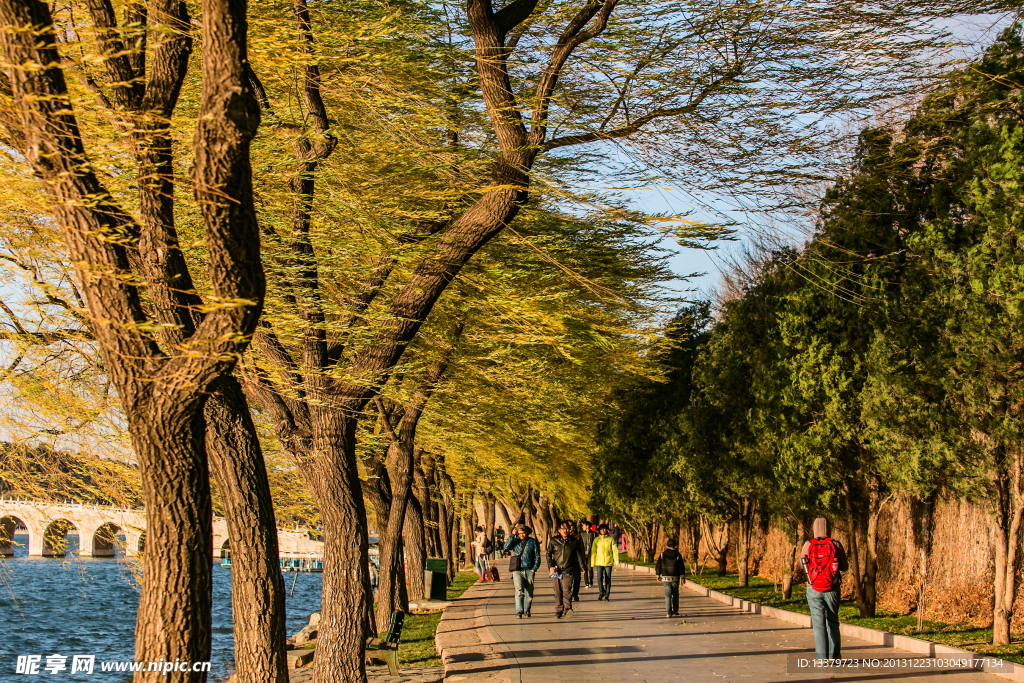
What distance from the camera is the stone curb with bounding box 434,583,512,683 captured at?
34.2 ft

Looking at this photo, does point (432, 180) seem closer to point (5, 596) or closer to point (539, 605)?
point (539, 605)

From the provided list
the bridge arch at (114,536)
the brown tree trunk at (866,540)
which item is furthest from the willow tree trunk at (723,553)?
the bridge arch at (114,536)

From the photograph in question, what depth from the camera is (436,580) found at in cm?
2381

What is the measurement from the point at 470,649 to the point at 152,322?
8746mm

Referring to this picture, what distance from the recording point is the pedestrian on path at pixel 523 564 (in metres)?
17.6

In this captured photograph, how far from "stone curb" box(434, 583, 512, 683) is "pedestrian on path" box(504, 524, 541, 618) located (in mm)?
910

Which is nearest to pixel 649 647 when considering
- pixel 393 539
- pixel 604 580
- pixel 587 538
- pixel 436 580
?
pixel 393 539

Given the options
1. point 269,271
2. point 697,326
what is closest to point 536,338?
point 269,271

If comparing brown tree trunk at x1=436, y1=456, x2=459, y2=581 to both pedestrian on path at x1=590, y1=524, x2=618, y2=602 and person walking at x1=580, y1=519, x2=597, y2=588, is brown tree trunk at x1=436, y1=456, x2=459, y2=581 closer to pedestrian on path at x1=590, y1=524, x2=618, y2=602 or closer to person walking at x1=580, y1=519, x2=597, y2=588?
person walking at x1=580, y1=519, x2=597, y2=588

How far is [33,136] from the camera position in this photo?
196 inches

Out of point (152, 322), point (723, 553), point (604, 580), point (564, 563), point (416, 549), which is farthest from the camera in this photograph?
point (723, 553)

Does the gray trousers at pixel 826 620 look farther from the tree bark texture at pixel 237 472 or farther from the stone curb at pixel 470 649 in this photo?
the tree bark texture at pixel 237 472

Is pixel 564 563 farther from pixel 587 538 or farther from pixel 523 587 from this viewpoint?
pixel 587 538

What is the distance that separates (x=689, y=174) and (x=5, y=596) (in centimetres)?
5962
